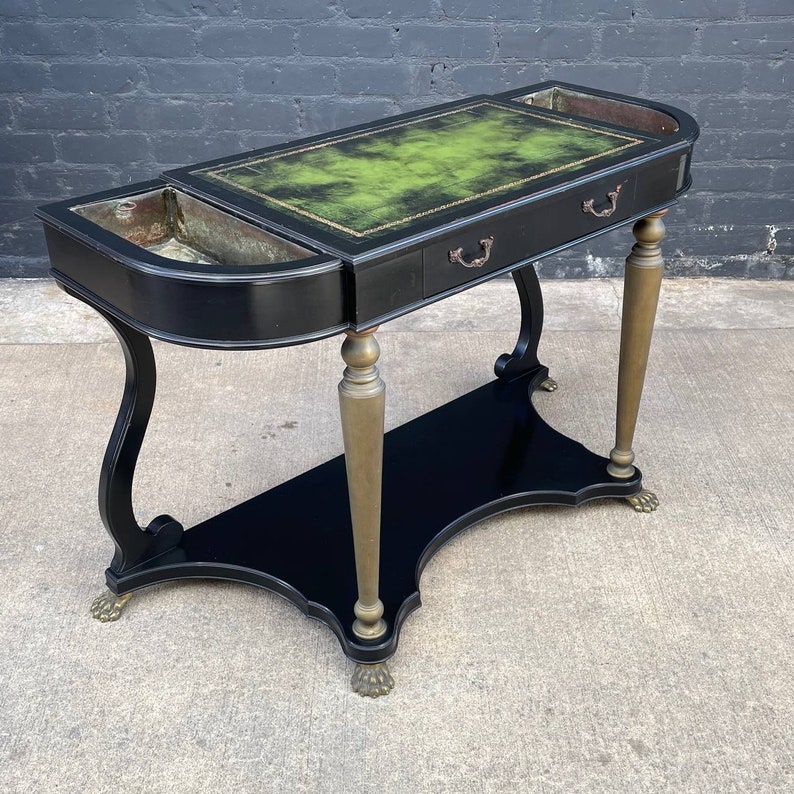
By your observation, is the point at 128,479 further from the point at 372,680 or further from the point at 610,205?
the point at 610,205

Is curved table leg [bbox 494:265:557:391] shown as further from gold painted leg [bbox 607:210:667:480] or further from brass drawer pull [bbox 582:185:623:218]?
brass drawer pull [bbox 582:185:623:218]

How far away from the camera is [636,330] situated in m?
2.43

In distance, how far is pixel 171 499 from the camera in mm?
2635

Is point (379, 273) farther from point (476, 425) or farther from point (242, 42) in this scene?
point (242, 42)

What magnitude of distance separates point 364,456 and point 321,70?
2123mm

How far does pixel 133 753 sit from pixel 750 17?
10.1 ft

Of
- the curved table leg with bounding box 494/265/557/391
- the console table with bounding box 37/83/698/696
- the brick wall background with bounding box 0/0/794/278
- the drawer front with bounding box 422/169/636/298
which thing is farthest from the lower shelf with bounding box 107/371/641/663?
the brick wall background with bounding box 0/0/794/278

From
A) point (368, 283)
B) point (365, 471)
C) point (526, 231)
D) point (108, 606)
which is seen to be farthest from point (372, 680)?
point (526, 231)

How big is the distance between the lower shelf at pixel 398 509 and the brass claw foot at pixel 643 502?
2 centimetres

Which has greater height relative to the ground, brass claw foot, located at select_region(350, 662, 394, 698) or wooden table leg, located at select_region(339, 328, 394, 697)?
wooden table leg, located at select_region(339, 328, 394, 697)

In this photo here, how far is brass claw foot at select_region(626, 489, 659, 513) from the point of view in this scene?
2590 mm

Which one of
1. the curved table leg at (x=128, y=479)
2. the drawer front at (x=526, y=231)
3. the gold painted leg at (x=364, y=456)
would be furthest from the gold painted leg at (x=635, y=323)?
the curved table leg at (x=128, y=479)

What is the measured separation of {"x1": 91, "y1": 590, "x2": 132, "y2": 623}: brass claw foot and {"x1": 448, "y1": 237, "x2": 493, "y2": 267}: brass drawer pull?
1082mm

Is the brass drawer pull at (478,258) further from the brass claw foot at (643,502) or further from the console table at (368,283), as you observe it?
the brass claw foot at (643,502)
